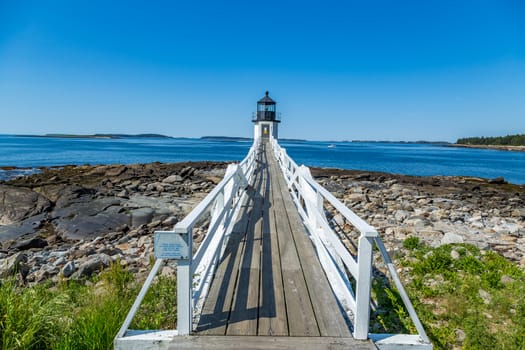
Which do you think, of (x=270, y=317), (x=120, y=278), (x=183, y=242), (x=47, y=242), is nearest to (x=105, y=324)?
(x=183, y=242)

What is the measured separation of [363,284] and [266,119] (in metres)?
28.7

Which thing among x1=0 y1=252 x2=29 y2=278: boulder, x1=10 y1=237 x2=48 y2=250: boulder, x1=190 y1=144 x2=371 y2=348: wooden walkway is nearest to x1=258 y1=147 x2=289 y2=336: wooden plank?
x1=190 y1=144 x2=371 y2=348: wooden walkway

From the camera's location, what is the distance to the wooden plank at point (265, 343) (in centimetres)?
238

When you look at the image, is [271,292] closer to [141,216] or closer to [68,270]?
→ [68,270]

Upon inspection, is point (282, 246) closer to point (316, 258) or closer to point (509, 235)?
point (316, 258)

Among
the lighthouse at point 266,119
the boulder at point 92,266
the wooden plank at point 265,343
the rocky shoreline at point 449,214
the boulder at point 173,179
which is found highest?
the lighthouse at point 266,119

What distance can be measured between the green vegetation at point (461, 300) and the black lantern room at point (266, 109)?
2558 centimetres

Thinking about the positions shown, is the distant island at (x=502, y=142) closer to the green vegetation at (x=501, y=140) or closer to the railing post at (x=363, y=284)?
the green vegetation at (x=501, y=140)

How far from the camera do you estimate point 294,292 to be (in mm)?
3273

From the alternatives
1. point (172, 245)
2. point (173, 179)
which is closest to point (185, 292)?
point (172, 245)

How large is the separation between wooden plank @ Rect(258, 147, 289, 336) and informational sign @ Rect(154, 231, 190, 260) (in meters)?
0.98

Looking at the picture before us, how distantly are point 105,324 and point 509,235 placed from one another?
397 inches

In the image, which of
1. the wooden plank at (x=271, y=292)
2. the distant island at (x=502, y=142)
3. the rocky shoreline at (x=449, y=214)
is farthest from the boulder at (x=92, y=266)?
the distant island at (x=502, y=142)

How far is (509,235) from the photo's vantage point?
8.48 m
